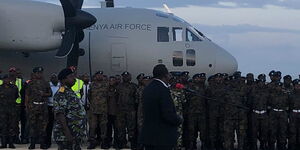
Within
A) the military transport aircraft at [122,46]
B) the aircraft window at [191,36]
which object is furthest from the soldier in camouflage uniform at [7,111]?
the aircraft window at [191,36]

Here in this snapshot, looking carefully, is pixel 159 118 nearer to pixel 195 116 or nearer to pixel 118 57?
pixel 195 116

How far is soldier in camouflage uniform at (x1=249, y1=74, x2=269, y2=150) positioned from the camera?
12.9 meters

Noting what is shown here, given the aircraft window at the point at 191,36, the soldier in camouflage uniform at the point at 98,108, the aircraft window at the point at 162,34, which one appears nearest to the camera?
the soldier in camouflage uniform at the point at 98,108

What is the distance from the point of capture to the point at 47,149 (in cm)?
1292

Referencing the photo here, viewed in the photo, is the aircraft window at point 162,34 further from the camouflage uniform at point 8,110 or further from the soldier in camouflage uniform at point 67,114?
the soldier in camouflage uniform at point 67,114

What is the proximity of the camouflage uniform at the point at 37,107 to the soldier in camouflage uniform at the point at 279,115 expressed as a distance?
5.50 meters

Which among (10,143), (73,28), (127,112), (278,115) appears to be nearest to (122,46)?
(73,28)

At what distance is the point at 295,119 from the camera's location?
1290 cm

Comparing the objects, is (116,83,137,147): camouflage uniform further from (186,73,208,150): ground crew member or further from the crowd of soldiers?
(186,73,208,150): ground crew member

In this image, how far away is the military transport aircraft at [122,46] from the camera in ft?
53.7

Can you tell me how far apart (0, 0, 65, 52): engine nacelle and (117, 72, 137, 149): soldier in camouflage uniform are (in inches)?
150

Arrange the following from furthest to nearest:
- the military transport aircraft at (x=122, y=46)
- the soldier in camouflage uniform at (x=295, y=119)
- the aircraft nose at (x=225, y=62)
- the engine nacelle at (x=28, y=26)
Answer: the aircraft nose at (x=225, y=62) → the military transport aircraft at (x=122, y=46) → the engine nacelle at (x=28, y=26) → the soldier in camouflage uniform at (x=295, y=119)

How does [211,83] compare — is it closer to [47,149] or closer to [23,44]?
[47,149]

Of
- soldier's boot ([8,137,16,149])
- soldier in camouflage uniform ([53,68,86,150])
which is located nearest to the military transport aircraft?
soldier's boot ([8,137,16,149])
